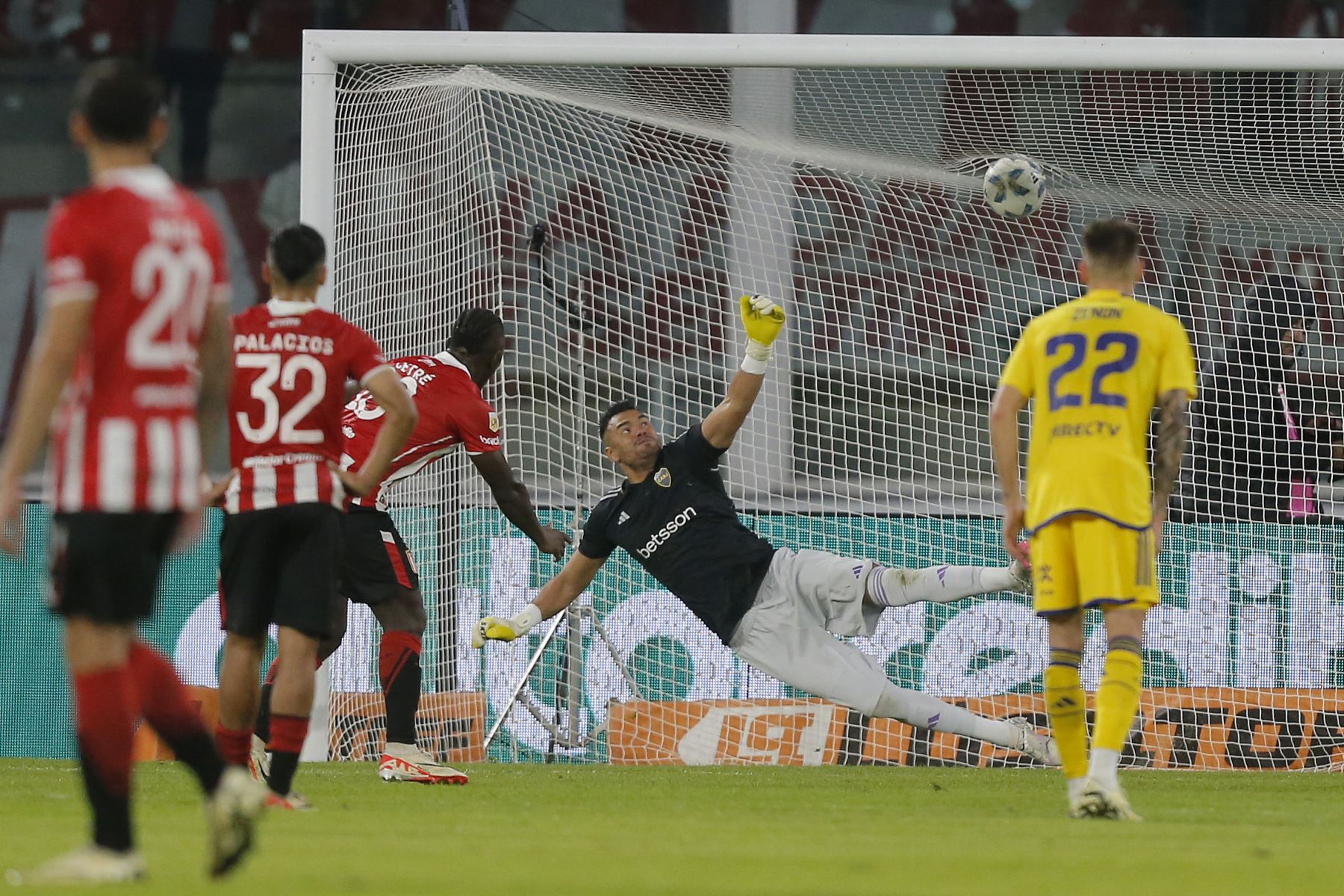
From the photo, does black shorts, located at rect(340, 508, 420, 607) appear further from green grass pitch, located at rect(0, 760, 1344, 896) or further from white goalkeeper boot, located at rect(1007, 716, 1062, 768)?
white goalkeeper boot, located at rect(1007, 716, 1062, 768)

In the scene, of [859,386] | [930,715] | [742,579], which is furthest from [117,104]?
[859,386]

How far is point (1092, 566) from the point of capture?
17.9ft

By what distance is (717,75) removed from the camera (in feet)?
31.0

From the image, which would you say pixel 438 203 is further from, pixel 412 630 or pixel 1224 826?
pixel 1224 826

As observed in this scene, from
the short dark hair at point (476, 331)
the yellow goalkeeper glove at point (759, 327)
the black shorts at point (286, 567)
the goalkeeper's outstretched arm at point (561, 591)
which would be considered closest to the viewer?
the black shorts at point (286, 567)

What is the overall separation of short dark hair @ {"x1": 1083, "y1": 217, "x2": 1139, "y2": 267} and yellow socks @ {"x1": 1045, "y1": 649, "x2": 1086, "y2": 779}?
117 cm

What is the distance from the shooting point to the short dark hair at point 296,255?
18.0ft

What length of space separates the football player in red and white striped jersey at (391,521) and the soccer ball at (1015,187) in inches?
94.0

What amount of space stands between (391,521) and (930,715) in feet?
7.29

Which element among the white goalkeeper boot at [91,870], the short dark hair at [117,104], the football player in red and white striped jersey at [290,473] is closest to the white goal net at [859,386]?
the football player in red and white striped jersey at [290,473]

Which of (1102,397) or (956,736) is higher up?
(1102,397)

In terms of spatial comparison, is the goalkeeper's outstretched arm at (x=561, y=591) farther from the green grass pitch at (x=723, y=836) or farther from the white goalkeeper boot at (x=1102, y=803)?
the white goalkeeper boot at (x=1102, y=803)

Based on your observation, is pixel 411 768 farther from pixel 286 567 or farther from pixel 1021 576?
pixel 1021 576

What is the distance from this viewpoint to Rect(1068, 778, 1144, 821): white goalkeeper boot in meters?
5.43
